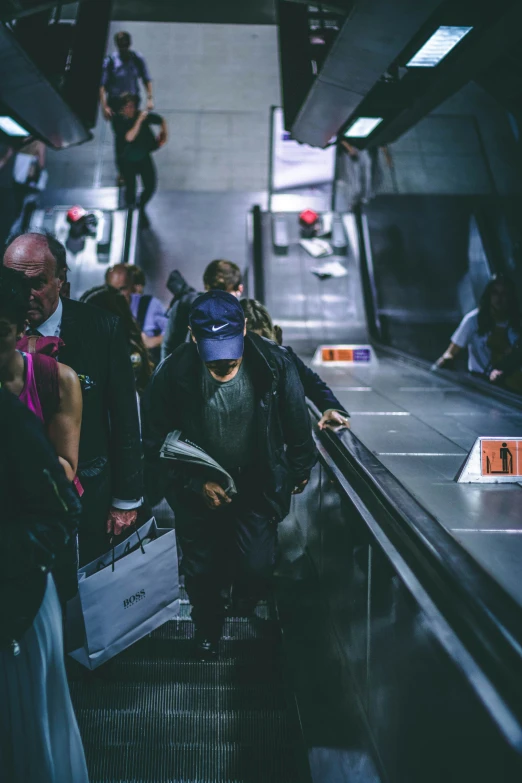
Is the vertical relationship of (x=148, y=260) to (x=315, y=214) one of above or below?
below

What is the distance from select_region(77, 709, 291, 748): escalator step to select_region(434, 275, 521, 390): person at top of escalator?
3526 millimetres

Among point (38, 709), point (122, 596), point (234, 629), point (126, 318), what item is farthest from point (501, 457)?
point (38, 709)

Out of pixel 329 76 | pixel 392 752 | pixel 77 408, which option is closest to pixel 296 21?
pixel 329 76

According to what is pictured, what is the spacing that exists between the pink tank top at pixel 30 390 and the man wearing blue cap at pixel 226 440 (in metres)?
0.80

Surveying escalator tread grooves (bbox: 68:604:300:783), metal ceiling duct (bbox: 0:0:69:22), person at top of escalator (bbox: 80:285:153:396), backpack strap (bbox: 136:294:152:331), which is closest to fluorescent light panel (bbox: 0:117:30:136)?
metal ceiling duct (bbox: 0:0:69:22)

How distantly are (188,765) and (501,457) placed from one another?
171 cm

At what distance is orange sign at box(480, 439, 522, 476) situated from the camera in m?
2.70

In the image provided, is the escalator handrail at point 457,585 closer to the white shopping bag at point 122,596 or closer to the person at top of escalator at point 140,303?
the white shopping bag at point 122,596

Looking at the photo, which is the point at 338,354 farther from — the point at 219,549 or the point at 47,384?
the point at 47,384

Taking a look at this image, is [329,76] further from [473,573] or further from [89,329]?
[473,573]

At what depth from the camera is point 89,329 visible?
221 centimetres

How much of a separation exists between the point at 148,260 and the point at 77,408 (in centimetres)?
857

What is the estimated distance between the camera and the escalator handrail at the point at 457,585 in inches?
48.4

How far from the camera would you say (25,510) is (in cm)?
136
